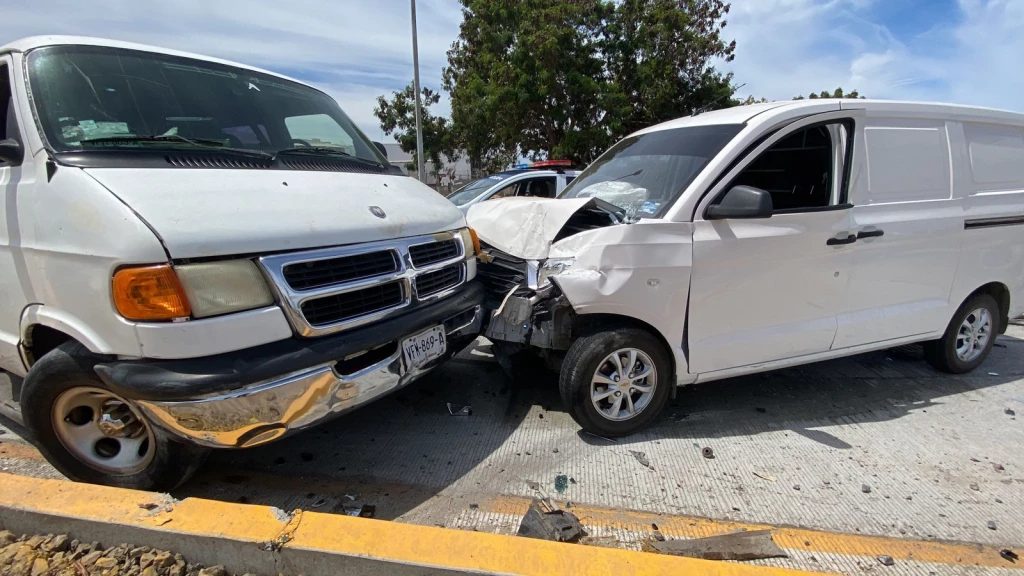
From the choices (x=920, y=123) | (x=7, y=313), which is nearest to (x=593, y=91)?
(x=920, y=123)

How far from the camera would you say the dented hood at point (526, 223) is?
3.37 meters

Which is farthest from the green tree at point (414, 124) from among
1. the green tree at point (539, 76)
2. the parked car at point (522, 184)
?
the parked car at point (522, 184)

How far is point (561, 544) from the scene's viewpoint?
6.73ft

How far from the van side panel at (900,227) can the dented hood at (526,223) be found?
1.83 metres

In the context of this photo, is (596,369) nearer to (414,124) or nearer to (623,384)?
(623,384)

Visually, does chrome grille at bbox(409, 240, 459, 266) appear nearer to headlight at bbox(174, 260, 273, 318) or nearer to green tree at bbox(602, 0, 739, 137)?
headlight at bbox(174, 260, 273, 318)

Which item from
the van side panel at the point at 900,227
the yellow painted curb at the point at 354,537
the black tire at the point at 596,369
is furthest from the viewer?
the van side panel at the point at 900,227

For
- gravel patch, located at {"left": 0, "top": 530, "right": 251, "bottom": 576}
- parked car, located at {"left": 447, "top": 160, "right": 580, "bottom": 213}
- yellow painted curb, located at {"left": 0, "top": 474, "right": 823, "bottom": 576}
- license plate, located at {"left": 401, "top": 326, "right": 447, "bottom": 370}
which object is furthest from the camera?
parked car, located at {"left": 447, "top": 160, "right": 580, "bottom": 213}

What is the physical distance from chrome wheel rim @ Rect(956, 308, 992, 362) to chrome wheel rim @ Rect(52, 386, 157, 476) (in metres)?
5.58

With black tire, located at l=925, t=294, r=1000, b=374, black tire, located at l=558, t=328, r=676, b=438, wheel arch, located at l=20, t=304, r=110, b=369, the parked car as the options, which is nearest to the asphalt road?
black tire, located at l=558, t=328, r=676, b=438

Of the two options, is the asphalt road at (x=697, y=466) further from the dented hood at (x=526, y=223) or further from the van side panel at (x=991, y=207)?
the dented hood at (x=526, y=223)

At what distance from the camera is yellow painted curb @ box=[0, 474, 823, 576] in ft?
6.37

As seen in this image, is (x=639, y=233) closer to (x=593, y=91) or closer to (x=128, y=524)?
(x=128, y=524)

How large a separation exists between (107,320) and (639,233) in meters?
2.56
